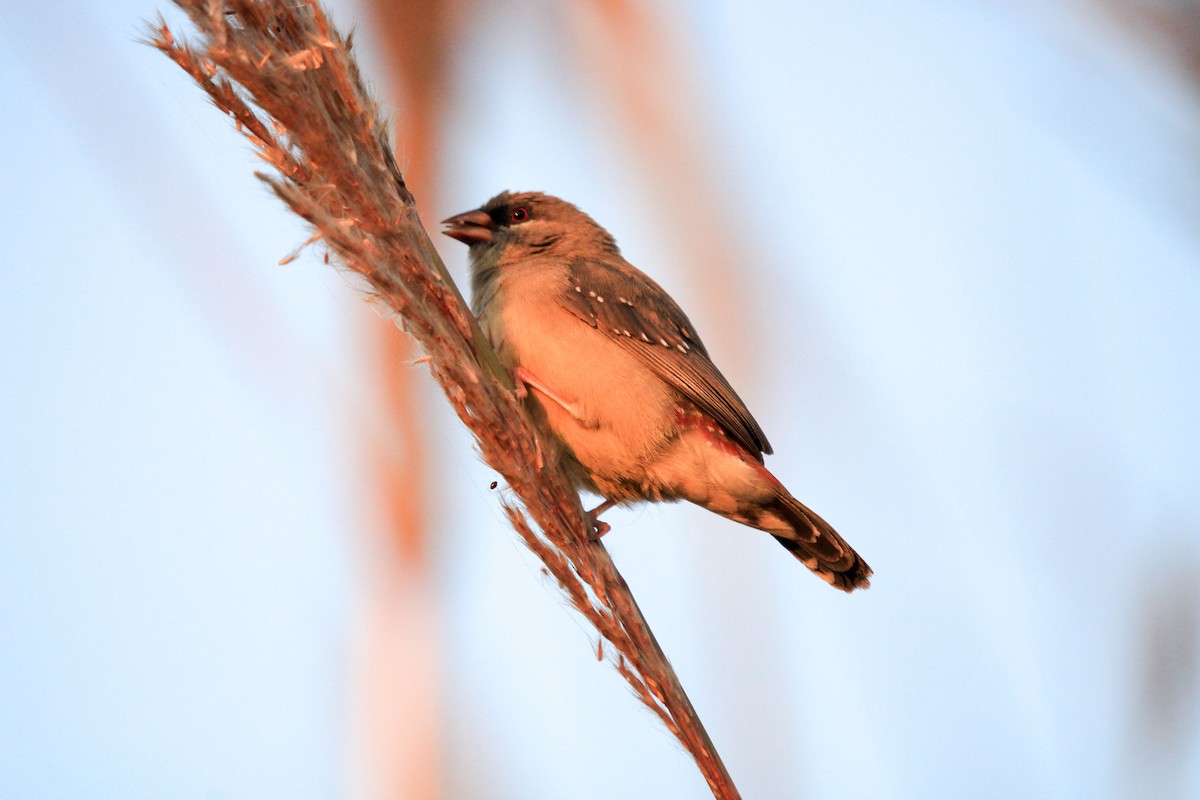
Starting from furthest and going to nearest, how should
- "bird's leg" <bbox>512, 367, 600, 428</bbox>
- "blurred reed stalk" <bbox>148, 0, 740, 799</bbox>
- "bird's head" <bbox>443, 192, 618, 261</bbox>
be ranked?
1. "bird's head" <bbox>443, 192, 618, 261</bbox>
2. "bird's leg" <bbox>512, 367, 600, 428</bbox>
3. "blurred reed stalk" <bbox>148, 0, 740, 799</bbox>

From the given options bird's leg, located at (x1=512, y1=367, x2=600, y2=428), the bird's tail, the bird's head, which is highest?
the bird's head

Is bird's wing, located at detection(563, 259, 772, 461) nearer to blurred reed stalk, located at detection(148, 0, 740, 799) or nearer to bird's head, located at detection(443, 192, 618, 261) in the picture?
bird's head, located at detection(443, 192, 618, 261)

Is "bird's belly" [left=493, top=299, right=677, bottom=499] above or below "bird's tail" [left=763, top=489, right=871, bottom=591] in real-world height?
above

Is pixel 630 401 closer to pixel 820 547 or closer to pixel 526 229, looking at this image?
pixel 820 547

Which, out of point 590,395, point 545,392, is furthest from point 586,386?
point 545,392

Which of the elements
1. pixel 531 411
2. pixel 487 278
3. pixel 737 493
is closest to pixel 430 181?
pixel 487 278

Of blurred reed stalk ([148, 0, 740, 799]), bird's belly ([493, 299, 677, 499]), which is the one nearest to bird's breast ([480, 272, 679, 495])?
bird's belly ([493, 299, 677, 499])

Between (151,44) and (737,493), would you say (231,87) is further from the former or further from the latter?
(737,493)

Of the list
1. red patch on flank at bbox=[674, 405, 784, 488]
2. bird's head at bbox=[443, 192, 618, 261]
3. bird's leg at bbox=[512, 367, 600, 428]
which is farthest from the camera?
bird's head at bbox=[443, 192, 618, 261]

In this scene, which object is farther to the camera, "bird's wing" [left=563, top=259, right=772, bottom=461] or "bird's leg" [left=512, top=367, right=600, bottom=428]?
"bird's wing" [left=563, top=259, right=772, bottom=461]
